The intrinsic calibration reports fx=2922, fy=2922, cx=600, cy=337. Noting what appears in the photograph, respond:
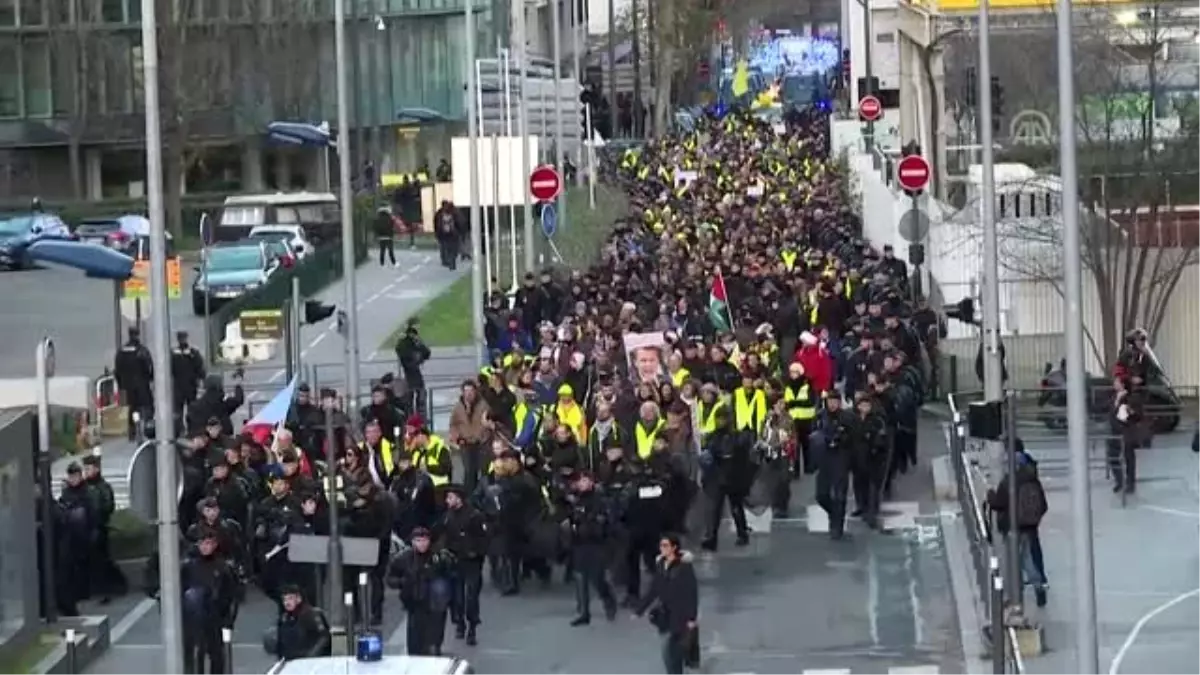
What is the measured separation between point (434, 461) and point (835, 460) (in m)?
4.01

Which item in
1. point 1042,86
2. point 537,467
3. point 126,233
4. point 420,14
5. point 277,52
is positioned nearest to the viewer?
point 537,467

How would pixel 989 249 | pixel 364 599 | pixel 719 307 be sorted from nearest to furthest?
1. pixel 364 599
2. pixel 989 249
3. pixel 719 307

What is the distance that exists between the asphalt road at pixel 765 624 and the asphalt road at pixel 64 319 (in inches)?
679

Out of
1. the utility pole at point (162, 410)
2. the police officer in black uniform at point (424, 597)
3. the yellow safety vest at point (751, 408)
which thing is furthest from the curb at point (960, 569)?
the utility pole at point (162, 410)

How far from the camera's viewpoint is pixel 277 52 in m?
76.1

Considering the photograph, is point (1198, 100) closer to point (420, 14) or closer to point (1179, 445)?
point (1179, 445)

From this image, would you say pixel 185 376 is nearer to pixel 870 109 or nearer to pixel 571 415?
pixel 571 415

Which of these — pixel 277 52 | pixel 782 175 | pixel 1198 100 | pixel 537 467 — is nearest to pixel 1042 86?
pixel 1198 100

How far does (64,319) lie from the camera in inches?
2096

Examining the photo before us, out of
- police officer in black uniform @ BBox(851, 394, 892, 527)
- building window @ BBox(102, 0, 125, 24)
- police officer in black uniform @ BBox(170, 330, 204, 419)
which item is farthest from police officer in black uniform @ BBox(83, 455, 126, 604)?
building window @ BBox(102, 0, 125, 24)

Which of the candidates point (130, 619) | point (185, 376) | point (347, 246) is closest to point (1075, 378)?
point (130, 619)

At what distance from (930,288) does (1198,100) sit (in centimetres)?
473

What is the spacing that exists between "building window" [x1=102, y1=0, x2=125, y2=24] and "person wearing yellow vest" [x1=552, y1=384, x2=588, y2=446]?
4994 cm

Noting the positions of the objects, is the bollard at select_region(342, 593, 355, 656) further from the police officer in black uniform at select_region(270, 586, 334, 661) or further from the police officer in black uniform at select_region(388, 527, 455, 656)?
the police officer in black uniform at select_region(388, 527, 455, 656)
